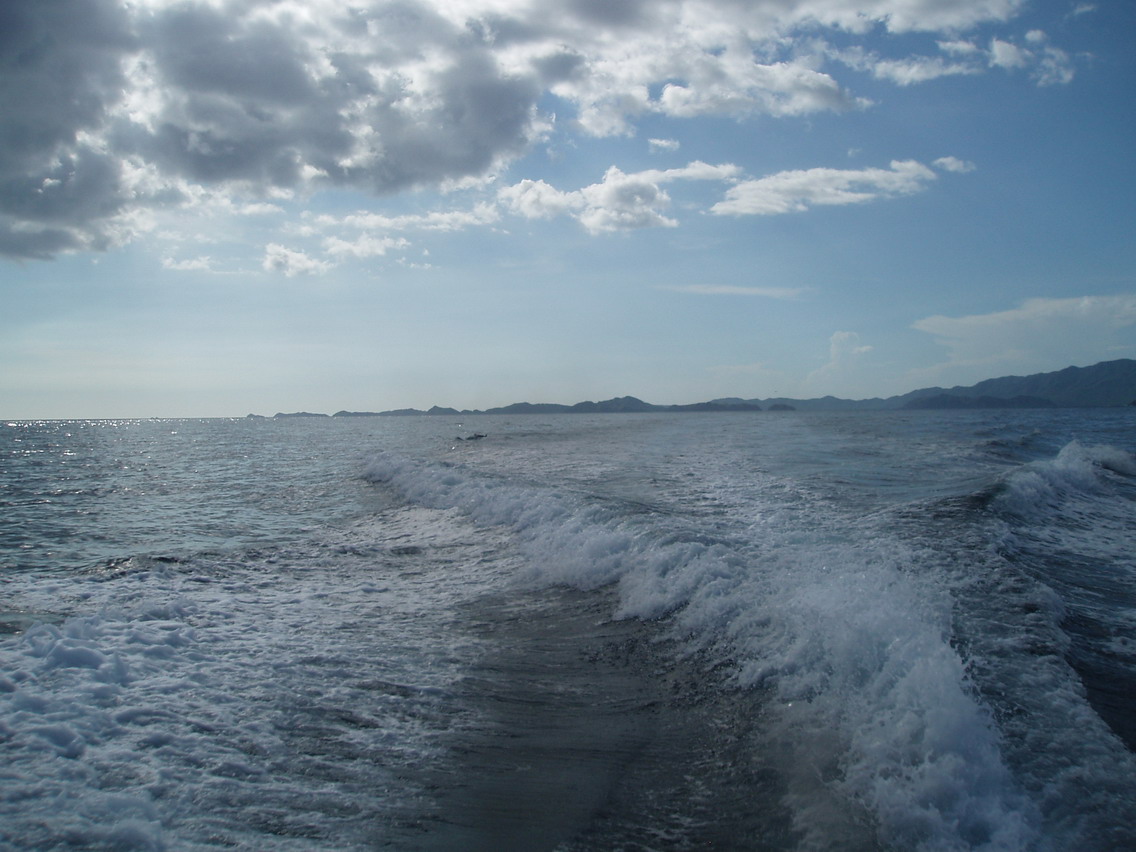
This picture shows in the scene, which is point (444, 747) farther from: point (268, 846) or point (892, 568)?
point (892, 568)

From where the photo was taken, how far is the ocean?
14.2ft

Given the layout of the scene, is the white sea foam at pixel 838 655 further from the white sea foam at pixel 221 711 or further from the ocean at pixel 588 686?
the white sea foam at pixel 221 711

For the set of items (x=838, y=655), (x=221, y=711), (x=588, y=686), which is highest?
(x=838, y=655)

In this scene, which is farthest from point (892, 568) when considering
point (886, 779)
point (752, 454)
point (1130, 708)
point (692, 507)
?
point (752, 454)

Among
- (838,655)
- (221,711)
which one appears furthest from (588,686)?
(221,711)

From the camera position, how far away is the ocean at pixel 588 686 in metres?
4.33

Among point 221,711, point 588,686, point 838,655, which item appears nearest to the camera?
point 221,711

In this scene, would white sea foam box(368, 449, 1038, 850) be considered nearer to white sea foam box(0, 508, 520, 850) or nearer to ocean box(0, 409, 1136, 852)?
ocean box(0, 409, 1136, 852)

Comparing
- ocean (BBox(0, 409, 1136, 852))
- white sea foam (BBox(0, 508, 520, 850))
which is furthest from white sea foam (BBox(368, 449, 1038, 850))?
white sea foam (BBox(0, 508, 520, 850))

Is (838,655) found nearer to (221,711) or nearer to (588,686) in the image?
(588,686)

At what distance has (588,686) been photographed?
672 centimetres

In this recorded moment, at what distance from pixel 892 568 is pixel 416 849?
7.82m

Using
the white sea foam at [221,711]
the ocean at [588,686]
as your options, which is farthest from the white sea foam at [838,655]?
the white sea foam at [221,711]

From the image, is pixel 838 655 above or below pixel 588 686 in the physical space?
above
